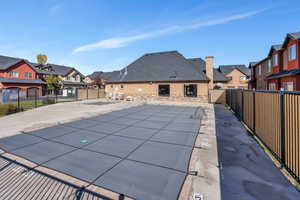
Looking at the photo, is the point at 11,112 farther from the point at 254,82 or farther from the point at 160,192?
the point at 254,82

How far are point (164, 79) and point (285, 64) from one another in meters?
13.7

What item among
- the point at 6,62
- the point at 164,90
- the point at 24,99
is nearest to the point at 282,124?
the point at 164,90

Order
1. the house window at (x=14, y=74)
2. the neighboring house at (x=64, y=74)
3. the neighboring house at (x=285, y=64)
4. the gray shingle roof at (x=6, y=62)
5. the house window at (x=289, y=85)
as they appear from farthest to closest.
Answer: the neighboring house at (x=64, y=74) → the house window at (x=14, y=74) → the gray shingle roof at (x=6, y=62) → the house window at (x=289, y=85) → the neighboring house at (x=285, y=64)

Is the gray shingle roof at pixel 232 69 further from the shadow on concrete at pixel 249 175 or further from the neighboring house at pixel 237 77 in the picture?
the shadow on concrete at pixel 249 175

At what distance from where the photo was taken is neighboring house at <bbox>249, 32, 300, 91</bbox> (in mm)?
11737

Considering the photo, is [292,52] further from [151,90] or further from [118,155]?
[118,155]

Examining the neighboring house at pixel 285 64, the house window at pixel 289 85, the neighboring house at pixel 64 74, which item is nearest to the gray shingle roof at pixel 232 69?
the neighboring house at pixel 285 64

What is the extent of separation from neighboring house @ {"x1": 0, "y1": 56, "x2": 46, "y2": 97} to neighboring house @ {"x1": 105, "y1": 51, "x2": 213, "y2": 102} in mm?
16074

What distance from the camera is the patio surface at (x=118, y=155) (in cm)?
262

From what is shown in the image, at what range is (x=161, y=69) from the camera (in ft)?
70.0

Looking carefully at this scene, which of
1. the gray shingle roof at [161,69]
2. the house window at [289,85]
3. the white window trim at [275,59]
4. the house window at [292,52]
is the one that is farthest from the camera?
the gray shingle roof at [161,69]

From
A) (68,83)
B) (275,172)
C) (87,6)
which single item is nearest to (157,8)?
(87,6)

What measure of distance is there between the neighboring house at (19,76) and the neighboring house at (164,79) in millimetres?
16074

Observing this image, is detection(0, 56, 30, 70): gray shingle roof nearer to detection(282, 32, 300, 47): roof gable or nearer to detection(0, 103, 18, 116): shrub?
detection(0, 103, 18, 116): shrub
